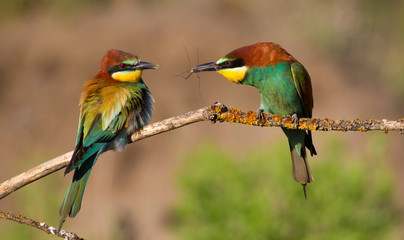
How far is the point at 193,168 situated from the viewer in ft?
16.1

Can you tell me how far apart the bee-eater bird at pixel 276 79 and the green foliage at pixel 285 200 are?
148cm

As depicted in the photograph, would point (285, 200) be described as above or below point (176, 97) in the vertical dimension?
below

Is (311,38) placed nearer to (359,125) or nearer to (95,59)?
(95,59)

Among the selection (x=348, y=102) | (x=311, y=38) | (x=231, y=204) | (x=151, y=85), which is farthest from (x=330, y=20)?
(x=231, y=204)

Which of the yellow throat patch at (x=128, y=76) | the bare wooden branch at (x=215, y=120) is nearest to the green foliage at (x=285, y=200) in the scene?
the yellow throat patch at (x=128, y=76)

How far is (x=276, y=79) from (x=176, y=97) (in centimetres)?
439

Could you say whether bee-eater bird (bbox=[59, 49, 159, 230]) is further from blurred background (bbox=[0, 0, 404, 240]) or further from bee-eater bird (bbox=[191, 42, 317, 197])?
blurred background (bbox=[0, 0, 404, 240])

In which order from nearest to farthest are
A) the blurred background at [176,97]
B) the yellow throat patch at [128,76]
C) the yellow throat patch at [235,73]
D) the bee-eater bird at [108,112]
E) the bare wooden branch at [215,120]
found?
the bare wooden branch at [215,120] < the bee-eater bird at [108,112] < the yellow throat patch at [235,73] < the yellow throat patch at [128,76] < the blurred background at [176,97]

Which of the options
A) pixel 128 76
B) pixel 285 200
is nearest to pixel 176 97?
pixel 285 200

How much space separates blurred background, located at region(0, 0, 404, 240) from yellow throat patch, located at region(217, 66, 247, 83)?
1.98m

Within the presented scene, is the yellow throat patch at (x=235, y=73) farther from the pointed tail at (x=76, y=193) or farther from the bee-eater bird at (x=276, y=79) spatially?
the pointed tail at (x=76, y=193)

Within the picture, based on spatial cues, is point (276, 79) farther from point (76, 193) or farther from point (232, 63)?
point (76, 193)

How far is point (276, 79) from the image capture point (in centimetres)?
270

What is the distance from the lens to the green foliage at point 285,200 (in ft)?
14.1
